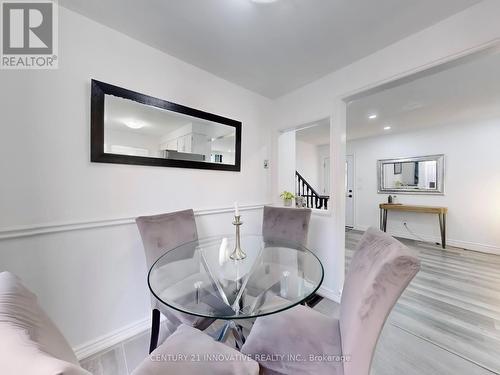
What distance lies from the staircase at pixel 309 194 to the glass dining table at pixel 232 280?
2.12 meters

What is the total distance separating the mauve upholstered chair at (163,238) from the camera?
130 cm

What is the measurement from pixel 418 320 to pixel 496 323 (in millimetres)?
620

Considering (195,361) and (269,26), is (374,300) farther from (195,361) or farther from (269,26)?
(269,26)

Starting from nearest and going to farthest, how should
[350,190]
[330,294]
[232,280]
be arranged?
[232,280], [330,294], [350,190]

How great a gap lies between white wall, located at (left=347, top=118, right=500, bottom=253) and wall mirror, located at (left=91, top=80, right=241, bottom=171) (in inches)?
166

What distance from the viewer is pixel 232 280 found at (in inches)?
52.1

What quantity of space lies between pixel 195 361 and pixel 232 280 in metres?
0.54

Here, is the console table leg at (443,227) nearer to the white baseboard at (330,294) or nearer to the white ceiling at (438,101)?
the white ceiling at (438,101)

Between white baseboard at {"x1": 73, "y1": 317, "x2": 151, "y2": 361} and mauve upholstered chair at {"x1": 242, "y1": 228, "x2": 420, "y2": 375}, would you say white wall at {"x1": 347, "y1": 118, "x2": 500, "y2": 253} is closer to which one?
mauve upholstered chair at {"x1": 242, "y1": 228, "x2": 420, "y2": 375}

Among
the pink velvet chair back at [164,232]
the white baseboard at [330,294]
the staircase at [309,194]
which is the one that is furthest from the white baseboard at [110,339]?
the staircase at [309,194]

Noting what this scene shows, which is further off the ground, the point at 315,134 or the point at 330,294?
the point at 315,134

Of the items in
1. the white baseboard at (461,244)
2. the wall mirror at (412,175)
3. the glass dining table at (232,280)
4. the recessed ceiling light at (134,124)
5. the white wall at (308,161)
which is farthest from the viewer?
the white wall at (308,161)

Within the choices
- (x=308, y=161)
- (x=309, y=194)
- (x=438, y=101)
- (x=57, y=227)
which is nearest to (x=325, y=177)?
(x=308, y=161)

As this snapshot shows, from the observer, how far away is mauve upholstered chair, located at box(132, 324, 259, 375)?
0.76m
